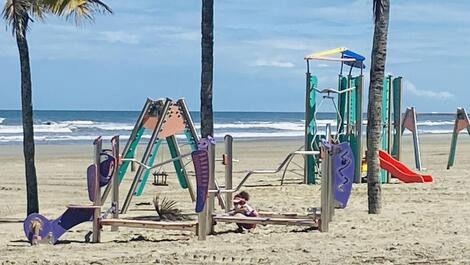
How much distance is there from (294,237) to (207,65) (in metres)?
3.77

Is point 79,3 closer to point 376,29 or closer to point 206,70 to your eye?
point 206,70

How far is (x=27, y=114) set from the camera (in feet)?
43.0

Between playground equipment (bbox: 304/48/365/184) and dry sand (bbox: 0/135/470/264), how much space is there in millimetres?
726

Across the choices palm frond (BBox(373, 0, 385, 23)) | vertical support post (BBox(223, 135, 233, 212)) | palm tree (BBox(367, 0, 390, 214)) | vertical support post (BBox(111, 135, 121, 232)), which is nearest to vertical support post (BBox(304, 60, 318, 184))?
palm tree (BBox(367, 0, 390, 214))

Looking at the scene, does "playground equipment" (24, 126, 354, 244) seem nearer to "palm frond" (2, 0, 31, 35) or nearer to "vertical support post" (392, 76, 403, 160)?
"palm frond" (2, 0, 31, 35)

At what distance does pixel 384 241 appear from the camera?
34.3 feet

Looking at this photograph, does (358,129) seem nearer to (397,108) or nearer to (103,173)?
(397,108)

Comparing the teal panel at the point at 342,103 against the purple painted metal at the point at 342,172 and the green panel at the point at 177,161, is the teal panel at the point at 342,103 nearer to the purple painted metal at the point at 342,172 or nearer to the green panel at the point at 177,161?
the green panel at the point at 177,161

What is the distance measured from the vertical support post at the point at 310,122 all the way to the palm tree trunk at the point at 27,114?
22.7ft

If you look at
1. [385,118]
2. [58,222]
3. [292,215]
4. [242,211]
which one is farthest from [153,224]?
[385,118]

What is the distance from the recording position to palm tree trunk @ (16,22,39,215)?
12.9 m

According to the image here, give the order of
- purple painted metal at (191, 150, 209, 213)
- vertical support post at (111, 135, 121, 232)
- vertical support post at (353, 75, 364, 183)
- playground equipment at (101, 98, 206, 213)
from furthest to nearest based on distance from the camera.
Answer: vertical support post at (353, 75, 364, 183)
playground equipment at (101, 98, 206, 213)
vertical support post at (111, 135, 121, 232)
purple painted metal at (191, 150, 209, 213)

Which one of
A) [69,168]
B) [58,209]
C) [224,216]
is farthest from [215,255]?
[69,168]

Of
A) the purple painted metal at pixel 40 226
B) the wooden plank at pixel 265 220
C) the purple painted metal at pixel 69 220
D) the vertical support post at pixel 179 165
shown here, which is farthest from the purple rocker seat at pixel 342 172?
the purple painted metal at pixel 40 226
